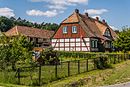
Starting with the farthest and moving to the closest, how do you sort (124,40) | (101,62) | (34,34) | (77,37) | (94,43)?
(34,34)
(94,43)
(77,37)
(124,40)
(101,62)

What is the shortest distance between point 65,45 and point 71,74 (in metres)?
37.9

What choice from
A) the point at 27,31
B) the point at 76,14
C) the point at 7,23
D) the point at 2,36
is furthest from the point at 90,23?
the point at 7,23

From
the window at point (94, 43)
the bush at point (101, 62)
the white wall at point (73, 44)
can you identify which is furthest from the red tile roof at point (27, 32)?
the bush at point (101, 62)

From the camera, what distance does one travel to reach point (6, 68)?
23859mm

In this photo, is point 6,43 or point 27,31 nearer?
point 6,43

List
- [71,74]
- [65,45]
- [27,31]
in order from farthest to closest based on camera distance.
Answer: [27,31] < [65,45] < [71,74]

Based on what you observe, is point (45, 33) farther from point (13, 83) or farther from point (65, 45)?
point (13, 83)

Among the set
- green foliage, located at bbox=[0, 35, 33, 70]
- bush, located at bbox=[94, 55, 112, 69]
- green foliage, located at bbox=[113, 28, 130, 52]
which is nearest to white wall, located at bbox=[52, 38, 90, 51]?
green foliage, located at bbox=[113, 28, 130, 52]

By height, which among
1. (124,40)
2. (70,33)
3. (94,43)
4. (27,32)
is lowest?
(94,43)

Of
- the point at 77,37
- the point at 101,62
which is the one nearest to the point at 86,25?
the point at 77,37

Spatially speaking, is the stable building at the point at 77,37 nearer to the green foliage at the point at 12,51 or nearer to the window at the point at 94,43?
the window at the point at 94,43

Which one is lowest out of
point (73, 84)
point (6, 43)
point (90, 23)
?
point (73, 84)

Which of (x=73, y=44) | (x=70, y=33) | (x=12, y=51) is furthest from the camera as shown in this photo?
(x=70, y=33)

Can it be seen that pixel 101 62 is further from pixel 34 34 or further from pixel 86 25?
pixel 34 34
